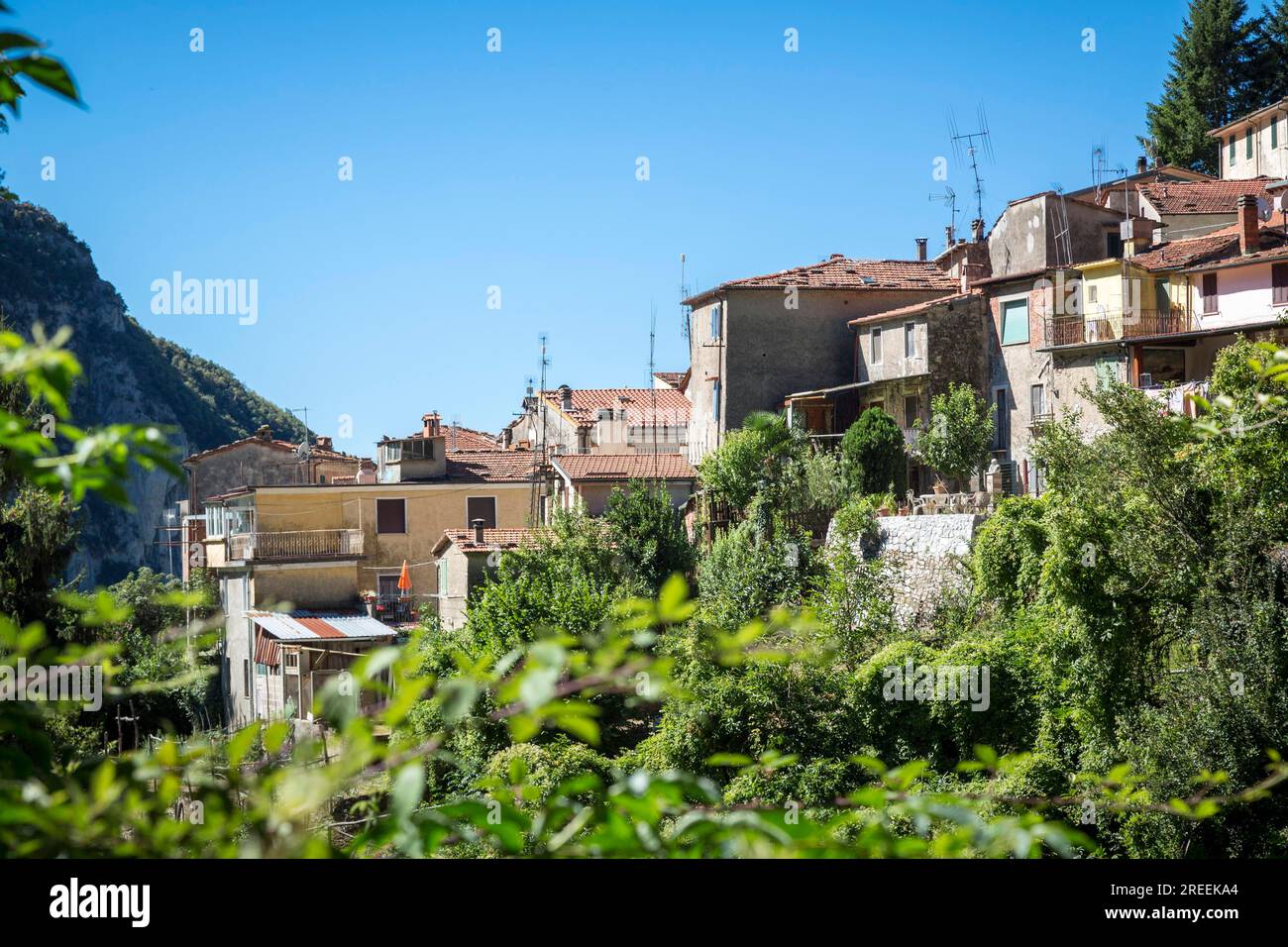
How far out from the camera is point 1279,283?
3456 cm

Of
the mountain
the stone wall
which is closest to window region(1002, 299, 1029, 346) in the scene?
the stone wall

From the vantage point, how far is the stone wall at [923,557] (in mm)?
26875

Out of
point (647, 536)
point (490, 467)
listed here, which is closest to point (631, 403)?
point (490, 467)

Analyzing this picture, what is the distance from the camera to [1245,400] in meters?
17.1

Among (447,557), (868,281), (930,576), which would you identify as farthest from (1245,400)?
(868,281)

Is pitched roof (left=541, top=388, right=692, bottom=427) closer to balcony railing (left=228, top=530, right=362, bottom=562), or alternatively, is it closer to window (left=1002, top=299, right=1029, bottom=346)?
balcony railing (left=228, top=530, right=362, bottom=562)

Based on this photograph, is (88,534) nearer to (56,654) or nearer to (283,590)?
(283,590)

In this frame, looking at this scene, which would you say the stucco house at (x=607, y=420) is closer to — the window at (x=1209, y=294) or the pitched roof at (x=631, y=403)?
the pitched roof at (x=631, y=403)

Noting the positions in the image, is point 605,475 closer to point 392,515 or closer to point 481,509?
point 481,509

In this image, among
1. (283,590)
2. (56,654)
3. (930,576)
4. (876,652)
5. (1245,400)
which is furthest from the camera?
(283,590)

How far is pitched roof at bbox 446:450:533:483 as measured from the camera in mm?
44188
